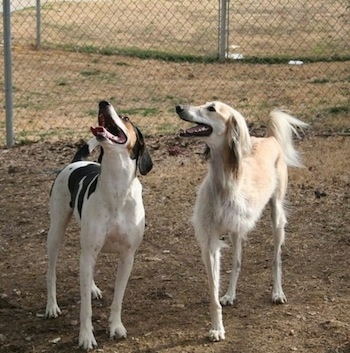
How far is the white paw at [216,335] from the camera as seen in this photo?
4605mm

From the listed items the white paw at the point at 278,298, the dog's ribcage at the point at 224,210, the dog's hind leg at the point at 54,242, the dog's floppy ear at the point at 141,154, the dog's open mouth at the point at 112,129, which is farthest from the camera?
the white paw at the point at 278,298

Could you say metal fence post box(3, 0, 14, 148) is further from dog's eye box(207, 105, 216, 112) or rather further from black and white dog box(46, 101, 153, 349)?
→ dog's eye box(207, 105, 216, 112)

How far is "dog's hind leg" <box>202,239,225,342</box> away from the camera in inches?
182

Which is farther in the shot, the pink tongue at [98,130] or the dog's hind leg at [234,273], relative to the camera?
the dog's hind leg at [234,273]

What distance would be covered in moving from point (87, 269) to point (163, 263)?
1319 mm

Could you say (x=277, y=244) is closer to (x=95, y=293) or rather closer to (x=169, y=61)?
(x=95, y=293)

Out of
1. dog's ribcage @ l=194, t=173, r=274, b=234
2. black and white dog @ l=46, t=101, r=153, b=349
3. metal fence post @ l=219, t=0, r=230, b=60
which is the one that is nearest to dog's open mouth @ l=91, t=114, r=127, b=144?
black and white dog @ l=46, t=101, r=153, b=349

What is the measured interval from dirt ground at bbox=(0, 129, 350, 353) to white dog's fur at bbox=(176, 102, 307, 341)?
0.20 meters

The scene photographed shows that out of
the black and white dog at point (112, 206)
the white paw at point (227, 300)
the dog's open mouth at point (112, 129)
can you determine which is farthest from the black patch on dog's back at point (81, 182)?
the white paw at point (227, 300)

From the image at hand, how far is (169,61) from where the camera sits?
13125 millimetres

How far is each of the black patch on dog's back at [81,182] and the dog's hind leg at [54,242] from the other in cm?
10

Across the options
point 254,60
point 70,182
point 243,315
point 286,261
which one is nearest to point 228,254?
point 286,261

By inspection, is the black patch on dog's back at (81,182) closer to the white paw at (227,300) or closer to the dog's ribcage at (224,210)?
the dog's ribcage at (224,210)

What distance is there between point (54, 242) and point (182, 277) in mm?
985
